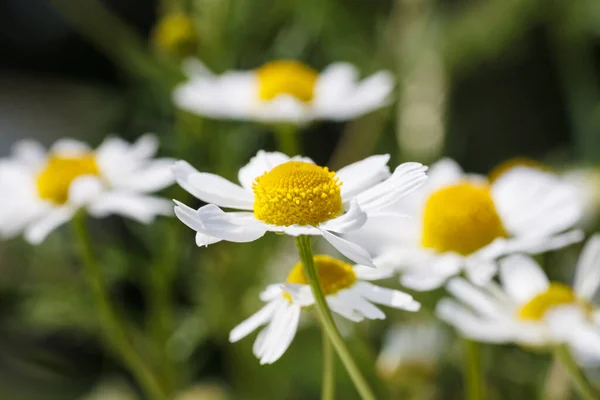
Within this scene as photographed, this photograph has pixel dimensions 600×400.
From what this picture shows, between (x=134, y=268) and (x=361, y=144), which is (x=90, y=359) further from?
(x=361, y=144)

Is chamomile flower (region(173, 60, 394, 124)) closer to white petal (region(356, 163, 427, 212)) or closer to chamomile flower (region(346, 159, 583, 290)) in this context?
chamomile flower (region(346, 159, 583, 290))

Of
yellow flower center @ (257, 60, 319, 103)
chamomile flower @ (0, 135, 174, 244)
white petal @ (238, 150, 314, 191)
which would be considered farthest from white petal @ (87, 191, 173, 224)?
yellow flower center @ (257, 60, 319, 103)

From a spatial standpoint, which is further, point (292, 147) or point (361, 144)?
point (361, 144)

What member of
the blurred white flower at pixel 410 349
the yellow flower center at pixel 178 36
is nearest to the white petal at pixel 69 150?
the yellow flower center at pixel 178 36

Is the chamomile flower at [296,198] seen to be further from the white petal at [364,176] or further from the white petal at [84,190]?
the white petal at [84,190]

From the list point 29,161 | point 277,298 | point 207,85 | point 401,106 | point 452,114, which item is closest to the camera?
point 277,298

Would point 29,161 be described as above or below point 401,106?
below

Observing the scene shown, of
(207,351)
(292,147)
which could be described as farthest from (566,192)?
(207,351)
